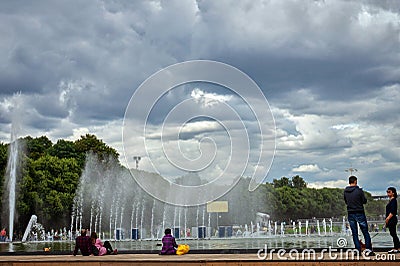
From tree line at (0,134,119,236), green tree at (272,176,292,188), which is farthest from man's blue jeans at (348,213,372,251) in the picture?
green tree at (272,176,292,188)

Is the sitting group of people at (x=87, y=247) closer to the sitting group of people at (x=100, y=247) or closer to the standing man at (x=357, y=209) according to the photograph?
the sitting group of people at (x=100, y=247)

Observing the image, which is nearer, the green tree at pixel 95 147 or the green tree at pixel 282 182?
the green tree at pixel 95 147

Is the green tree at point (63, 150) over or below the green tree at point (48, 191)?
over

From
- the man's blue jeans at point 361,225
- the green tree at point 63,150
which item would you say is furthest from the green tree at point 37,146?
the man's blue jeans at point 361,225

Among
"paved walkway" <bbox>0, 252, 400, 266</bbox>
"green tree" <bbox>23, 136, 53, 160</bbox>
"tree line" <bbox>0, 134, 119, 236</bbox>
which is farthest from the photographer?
"green tree" <bbox>23, 136, 53, 160</bbox>

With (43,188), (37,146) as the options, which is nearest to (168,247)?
(43,188)

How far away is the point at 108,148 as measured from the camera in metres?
89.3

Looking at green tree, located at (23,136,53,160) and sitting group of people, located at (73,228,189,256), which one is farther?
green tree, located at (23,136,53,160)

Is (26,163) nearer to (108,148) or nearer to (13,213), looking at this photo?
(13,213)

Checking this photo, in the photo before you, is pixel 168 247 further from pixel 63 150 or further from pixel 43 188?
pixel 63 150

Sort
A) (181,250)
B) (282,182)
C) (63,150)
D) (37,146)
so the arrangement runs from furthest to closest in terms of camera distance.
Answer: (282,182) → (37,146) → (63,150) → (181,250)

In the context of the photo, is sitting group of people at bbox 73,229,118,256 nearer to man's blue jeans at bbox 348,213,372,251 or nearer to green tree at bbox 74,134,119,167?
man's blue jeans at bbox 348,213,372,251

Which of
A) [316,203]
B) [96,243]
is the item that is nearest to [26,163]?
[96,243]

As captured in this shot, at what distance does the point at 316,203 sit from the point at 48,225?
62.4m
